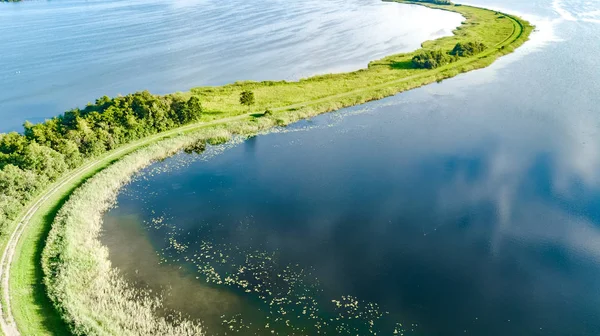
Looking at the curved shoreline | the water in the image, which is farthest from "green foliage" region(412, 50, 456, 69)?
the water

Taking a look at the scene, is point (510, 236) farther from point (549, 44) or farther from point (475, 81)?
point (549, 44)

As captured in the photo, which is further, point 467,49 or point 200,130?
point 467,49

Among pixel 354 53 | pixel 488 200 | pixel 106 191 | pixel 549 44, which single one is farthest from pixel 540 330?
pixel 549 44

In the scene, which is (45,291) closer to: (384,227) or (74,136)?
(74,136)

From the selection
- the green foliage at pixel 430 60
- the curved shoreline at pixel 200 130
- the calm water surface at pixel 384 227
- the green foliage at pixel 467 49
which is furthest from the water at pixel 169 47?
the calm water surface at pixel 384 227

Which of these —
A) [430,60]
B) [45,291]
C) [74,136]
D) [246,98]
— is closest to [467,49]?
[430,60]
